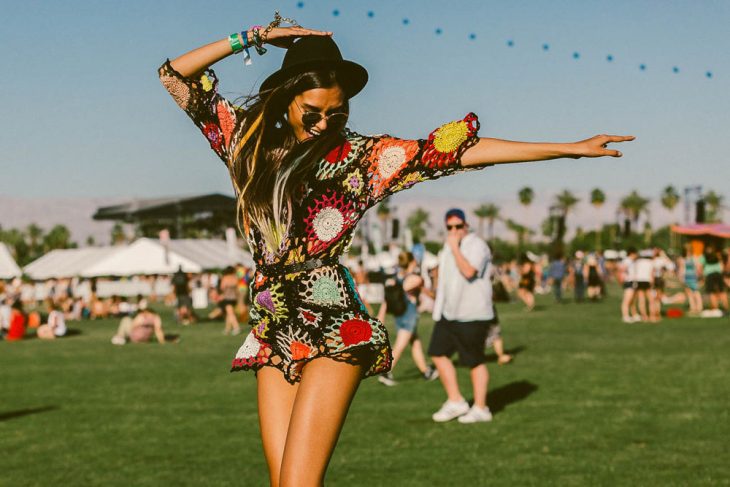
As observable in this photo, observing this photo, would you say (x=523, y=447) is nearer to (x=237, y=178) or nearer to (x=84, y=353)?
(x=237, y=178)

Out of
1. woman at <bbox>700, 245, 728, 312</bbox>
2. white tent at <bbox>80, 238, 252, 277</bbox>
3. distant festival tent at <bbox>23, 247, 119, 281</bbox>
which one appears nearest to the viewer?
woman at <bbox>700, 245, 728, 312</bbox>

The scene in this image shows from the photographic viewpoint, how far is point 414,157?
346cm

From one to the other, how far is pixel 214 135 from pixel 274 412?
1093mm

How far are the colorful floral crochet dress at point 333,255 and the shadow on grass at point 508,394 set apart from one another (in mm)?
6917

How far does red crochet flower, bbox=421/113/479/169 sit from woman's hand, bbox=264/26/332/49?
24.6 inches

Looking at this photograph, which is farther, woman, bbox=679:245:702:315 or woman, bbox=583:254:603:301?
woman, bbox=583:254:603:301

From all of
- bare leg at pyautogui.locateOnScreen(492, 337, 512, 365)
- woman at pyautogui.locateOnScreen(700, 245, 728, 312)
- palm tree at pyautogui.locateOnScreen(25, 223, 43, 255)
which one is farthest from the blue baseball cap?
palm tree at pyautogui.locateOnScreen(25, 223, 43, 255)

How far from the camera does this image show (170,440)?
8984 mm

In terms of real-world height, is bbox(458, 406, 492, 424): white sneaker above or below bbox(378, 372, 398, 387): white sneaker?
above

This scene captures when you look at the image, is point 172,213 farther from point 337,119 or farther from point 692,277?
point 337,119

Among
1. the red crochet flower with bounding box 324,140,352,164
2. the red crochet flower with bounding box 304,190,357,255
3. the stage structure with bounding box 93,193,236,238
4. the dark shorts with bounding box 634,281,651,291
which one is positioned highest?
the stage structure with bounding box 93,193,236,238

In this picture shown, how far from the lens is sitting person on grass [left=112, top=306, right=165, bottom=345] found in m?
22.5

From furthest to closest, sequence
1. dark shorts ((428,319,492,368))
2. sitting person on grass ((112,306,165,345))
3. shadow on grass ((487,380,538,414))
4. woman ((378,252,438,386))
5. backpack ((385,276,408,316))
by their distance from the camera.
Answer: sitting person on grass ((112,306,165,345)) < backpack ((385,276,408,316)) < woman ((378,252,438,386)) < shadow on grass ((487,380,538,414)) < dark shorts ((428,319,492,368))

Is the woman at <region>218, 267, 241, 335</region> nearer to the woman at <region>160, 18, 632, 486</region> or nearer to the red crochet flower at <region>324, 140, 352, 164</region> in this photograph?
the woman at <region>160, 18, 632, 486</region>
